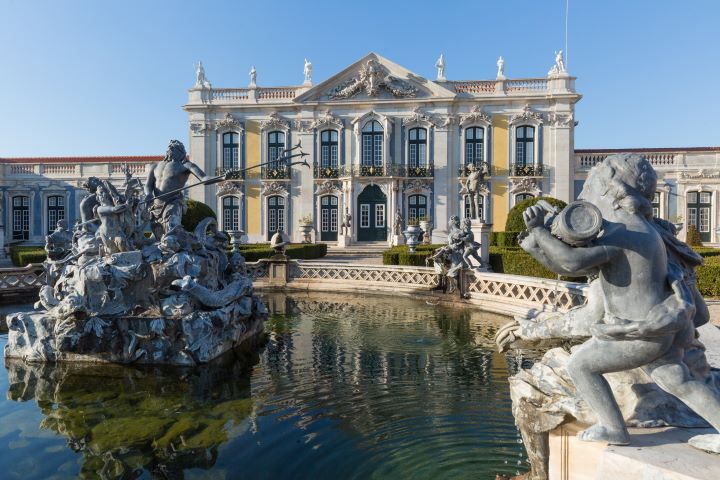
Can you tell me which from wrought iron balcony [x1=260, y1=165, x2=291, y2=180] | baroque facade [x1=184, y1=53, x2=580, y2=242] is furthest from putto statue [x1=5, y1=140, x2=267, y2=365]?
wrought iron balcony [x1=260, y1=165, x2=291, y2=180]

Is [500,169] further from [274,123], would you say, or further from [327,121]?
[274,123]

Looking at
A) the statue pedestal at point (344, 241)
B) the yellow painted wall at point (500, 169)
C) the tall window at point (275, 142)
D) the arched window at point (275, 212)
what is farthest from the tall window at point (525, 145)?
the arched window at point (275, 212)

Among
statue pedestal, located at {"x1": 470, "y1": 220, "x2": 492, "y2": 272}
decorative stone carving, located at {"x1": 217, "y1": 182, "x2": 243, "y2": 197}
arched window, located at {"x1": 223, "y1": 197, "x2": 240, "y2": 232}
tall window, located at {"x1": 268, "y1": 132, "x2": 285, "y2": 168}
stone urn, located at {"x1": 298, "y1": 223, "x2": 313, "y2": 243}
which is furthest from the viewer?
arched window, located at {"x1": 223, "y1": 197, "x2": 240, "y2": 232}

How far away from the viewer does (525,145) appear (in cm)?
2703

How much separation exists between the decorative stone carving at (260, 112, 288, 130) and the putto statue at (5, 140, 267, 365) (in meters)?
21.9

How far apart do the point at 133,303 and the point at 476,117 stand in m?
24.4

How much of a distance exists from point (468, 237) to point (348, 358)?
528 cm

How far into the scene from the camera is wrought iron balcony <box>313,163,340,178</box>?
28062 mm

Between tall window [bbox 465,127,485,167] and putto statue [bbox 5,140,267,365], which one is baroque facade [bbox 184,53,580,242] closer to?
tall window [bbox 465,127,485,167]

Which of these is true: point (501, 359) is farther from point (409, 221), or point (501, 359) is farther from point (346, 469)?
point (409, 221)

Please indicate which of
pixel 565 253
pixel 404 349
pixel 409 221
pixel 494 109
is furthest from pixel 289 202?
pixel 565 253

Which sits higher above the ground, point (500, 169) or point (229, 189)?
point (500, 169)

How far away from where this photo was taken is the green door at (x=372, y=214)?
27875 mm

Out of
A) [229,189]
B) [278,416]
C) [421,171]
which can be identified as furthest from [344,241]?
[278,416]
